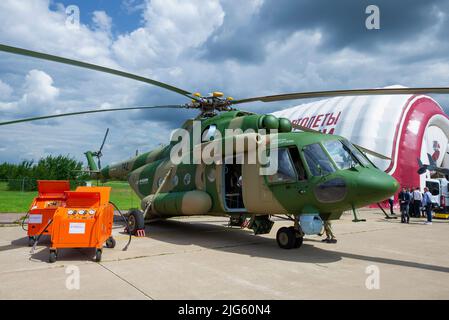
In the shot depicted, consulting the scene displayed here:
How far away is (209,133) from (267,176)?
2.21m

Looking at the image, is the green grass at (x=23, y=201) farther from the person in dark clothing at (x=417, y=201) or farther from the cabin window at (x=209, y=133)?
the person in dark clothing at (x=417, y=201)

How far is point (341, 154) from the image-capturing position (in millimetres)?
7031

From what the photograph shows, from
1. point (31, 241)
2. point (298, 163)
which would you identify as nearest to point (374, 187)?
point (298, 163)

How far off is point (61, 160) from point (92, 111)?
5209 cm

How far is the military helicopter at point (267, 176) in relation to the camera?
260 inches

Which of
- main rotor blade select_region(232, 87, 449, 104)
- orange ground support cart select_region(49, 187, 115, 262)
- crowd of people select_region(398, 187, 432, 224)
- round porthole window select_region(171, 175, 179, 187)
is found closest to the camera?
main rotor blade select_region(232, 87, 449, 104)

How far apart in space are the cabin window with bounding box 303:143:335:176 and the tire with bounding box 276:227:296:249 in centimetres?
160

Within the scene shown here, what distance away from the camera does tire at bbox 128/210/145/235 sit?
934cm

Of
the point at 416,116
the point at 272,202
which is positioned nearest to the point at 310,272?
the point at 272,202

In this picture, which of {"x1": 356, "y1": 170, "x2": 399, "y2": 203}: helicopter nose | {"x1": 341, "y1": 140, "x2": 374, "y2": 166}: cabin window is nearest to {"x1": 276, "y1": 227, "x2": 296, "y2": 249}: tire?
{"x1": 356, "y1": 170, "x2": 399, "y2": 203}: helicopter nose

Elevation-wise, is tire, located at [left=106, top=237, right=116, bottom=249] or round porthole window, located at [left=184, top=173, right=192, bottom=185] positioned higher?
round porthole window, located at [left=184, top=173, right=192, bottom=185]

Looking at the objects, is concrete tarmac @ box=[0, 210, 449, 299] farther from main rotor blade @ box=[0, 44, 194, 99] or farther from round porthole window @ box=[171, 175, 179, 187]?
main rotor blade @ box=[0, 44, 194, 99]
